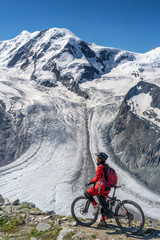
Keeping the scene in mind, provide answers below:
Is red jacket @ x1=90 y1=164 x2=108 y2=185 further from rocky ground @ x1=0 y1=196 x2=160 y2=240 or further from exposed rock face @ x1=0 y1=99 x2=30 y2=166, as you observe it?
exposed rock face @ x1=0 y1=99 x2=30 y2=166

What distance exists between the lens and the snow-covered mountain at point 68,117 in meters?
33.1

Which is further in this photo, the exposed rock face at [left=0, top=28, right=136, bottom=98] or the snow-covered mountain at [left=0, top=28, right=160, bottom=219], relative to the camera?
the exposed rock face at [left=0, top=28, right=136, bottom=98]

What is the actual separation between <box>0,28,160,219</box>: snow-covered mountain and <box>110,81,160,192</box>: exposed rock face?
0.26 metres

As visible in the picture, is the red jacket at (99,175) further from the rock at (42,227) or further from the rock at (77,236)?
the rock at (42,227)

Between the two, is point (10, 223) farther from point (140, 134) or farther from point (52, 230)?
point (140, 134)

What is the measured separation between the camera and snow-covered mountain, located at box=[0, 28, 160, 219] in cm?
3312

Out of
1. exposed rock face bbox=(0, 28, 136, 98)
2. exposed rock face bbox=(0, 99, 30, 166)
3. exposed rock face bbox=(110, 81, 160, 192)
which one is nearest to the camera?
exposed rock face bbox=(110, 81, 160, 192)

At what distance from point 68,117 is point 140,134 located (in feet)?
60.8

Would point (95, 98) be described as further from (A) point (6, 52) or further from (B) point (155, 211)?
(A) point (6, 52)

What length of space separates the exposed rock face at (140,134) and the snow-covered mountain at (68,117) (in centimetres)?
26

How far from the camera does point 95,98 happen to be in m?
67.0

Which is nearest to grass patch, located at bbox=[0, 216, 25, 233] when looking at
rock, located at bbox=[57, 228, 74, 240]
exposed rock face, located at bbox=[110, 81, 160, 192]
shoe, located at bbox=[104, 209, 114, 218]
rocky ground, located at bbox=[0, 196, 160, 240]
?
rocky ground, located at bbox=[0, 196, 160, 240]

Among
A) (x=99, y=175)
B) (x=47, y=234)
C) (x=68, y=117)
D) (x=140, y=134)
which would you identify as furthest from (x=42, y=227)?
(x=68, y=117)

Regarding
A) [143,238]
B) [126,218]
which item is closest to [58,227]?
[126,218]
